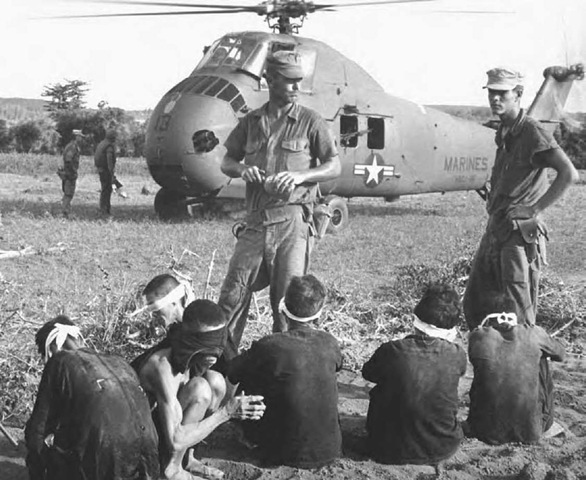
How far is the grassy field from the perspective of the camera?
6.37m

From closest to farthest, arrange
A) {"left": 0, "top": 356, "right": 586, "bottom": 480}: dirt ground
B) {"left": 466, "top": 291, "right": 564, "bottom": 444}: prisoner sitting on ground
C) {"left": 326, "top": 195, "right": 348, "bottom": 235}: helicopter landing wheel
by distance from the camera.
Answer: {"left": 0, "top": 356, "right": 586, "bottom": 480}: dirt ground → {"left": 466, "top": 291, "right": 564, "bottom": 444}: prisoner sitting on ground → {"left": 326, "top": 195, "right": 348, "bottom": 235}: helicopter landing wheel

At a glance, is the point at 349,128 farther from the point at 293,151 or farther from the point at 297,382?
the point at 297,382

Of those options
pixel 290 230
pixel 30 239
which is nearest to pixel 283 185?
pixel 290 230

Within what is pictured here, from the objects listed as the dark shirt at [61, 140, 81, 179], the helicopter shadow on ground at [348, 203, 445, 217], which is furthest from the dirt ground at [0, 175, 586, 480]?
the helicopter shadow on ground at [348, 203, 445, 217]

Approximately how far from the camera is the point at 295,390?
4316 mm

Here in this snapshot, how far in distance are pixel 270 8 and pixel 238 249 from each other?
9412 millimetres

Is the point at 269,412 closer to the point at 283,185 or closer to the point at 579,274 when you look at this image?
the point at 283,185

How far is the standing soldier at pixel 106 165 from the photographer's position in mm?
15946

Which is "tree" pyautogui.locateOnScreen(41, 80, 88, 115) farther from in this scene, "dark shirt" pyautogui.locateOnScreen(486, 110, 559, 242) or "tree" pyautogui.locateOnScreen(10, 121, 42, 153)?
"dark shirt" pyautogui.locateOnScreen(486, 110, 559, 242)

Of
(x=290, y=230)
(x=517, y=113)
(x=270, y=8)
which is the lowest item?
(x=290, y=230)

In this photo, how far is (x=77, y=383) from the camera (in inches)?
145

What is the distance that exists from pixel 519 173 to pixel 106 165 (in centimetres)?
1183

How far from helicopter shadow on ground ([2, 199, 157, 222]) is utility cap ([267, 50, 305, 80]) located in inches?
387

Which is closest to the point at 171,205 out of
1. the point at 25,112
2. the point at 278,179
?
the point at 278,179
